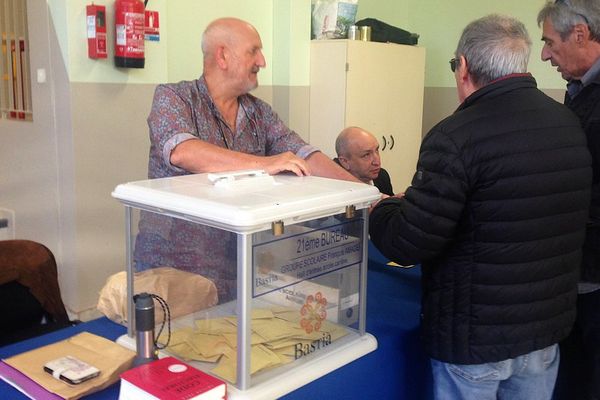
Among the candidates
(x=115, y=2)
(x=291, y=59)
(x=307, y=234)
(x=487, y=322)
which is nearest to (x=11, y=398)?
(x=307, y=234)

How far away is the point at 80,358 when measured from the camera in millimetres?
1226

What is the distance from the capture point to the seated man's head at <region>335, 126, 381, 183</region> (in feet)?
10.2

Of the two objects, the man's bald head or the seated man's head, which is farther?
the seated man's head

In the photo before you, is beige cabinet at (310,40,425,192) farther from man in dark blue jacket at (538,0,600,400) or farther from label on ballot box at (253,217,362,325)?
label on ballot box at (253,217,362,325)

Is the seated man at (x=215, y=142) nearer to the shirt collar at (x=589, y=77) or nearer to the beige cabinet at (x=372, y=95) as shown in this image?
the shirt collar at (x=589, y=77)

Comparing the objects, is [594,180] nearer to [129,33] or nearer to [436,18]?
[129,33]

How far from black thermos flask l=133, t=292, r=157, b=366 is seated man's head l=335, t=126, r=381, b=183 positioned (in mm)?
2063

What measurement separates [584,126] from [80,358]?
1403 mm

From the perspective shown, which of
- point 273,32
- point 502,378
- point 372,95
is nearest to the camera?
point 502,378

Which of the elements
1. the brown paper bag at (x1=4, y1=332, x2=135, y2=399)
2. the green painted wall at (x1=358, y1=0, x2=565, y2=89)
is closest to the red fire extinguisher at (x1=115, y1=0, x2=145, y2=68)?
the brown paper bag at (x1=4, y1=332, x2=135, y2=399)

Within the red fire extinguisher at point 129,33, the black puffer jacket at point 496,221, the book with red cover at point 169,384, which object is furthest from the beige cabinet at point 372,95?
the book with red cover at point 169,384

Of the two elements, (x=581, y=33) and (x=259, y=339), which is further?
(x=581, y=33)

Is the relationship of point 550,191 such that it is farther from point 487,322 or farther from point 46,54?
point 46,54

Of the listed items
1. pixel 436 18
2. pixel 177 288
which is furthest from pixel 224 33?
pixel 436 18
